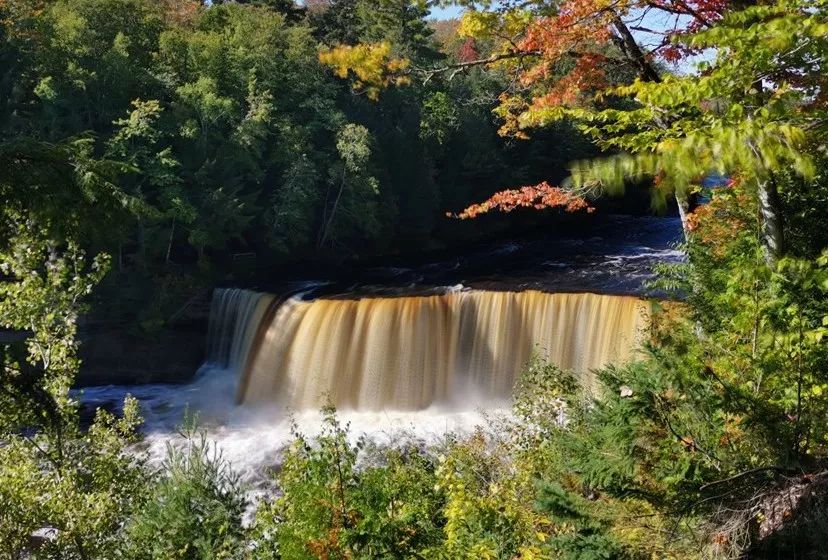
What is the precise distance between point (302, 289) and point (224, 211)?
13.1 ft

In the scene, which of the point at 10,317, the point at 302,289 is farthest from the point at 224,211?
the point at 10,317

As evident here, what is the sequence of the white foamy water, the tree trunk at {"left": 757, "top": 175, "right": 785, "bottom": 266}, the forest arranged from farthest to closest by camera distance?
the white foamy water, the tree trunk at {"left": 757, "top": 175, "right": 785, "bottom": 266}, the forest

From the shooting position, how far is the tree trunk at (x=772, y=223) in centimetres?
556

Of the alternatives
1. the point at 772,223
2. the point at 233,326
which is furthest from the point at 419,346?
the point at 772,223

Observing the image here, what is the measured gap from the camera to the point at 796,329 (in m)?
4.80

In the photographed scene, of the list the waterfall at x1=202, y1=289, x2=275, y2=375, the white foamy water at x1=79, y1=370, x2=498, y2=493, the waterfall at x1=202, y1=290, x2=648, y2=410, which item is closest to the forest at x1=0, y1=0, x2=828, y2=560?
the white foamy water at x1=79, y1=370, x2=498, y2=493

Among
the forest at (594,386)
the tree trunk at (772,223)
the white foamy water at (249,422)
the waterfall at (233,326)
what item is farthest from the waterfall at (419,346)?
the tree trunk at (772,223)

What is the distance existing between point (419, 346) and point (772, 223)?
1083 cm

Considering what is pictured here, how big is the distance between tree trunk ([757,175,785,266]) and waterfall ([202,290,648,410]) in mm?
8271

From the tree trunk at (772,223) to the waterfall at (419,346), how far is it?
326 inches

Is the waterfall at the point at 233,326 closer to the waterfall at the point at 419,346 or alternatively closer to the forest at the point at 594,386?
the waterfall at the point at 419,346

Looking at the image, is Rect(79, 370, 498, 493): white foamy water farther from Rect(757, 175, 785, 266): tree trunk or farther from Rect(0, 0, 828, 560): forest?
Rect(757, 175, 785, 266): tree trunk

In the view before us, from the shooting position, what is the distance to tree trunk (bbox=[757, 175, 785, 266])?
5559mm

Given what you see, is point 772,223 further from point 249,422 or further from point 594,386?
point 249,422
